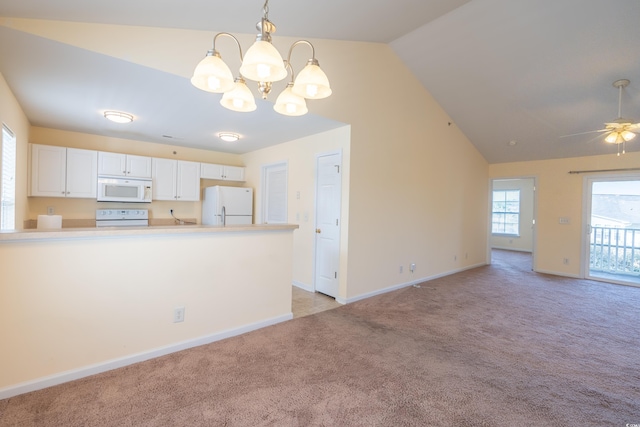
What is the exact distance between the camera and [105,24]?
2.17m

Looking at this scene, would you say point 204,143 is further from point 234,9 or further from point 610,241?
point 610,241

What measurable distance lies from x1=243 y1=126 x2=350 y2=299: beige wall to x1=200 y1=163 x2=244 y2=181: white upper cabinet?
107cm

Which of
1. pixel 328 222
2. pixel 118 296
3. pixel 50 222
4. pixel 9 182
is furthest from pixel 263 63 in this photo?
pixel 9 182

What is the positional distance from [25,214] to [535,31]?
22.5 ft

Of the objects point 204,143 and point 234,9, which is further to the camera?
point 204,143

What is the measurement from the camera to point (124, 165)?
4523 millimetres

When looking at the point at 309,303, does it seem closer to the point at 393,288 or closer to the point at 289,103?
the point at 393,288

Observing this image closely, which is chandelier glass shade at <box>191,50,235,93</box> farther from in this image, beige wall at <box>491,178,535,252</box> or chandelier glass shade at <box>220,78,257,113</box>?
beige wall at <box>491,178,535,252</box>

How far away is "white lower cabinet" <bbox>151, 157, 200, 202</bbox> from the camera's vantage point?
15.9 ft

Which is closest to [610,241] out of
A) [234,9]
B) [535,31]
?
[535,31]

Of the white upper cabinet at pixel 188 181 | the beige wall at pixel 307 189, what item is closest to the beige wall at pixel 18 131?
the white upper cabinet at pixel 188 181

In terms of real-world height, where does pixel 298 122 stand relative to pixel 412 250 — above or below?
above

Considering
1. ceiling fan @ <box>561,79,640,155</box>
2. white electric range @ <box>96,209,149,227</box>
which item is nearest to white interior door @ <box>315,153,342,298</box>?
white electric range @ <box>96,209,149,227</box>

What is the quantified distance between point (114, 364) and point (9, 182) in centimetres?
239
